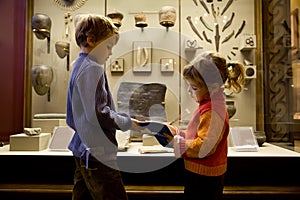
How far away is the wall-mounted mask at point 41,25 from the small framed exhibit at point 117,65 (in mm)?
754

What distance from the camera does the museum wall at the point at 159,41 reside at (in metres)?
3.51

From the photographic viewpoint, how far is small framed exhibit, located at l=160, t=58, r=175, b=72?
3541 millimetres

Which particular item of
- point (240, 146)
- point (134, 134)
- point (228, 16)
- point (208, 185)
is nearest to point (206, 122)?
point (208, 185)

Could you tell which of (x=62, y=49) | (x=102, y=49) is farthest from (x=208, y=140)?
(x=62, y=49)

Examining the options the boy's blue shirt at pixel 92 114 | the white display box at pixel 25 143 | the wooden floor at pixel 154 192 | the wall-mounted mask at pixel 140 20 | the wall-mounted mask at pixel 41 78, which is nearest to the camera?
the boy's blue shirt at pixel 92 114

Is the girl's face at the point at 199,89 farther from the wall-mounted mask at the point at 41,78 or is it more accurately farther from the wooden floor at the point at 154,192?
the wall-mounted mask at the point at 41,78

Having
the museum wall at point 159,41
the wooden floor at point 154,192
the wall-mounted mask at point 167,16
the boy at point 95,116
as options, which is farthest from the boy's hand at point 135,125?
the wall-mounted mask at point 167,16

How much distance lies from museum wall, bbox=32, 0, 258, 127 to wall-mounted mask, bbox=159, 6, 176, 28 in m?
0.13

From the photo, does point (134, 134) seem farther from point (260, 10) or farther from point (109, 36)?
point (260, 10)

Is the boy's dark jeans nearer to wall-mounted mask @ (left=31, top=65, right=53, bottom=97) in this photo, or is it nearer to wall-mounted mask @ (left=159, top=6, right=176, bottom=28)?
→ wall-mounted mask @ (left=31, top=65, right=53, bottom=97)

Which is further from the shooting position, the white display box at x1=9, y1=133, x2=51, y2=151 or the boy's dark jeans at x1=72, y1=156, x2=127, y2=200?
the white display box at x1=9, y1=133, x2=51, y2=151

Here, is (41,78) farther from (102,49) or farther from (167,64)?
(102,49)

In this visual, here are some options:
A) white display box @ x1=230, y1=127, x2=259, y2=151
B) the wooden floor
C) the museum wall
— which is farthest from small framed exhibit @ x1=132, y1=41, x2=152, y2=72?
the wooden floor

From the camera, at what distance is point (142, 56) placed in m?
3.56
